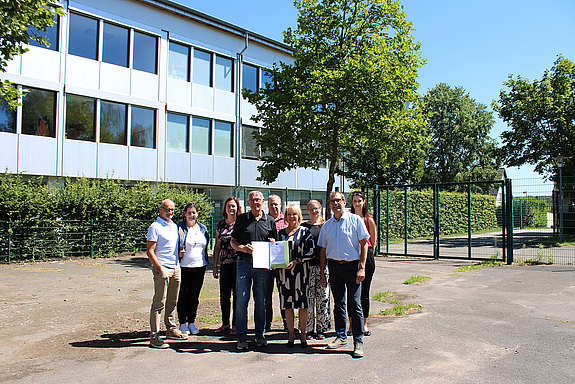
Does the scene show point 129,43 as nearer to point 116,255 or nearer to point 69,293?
point 116,255

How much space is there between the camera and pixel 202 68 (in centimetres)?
2339

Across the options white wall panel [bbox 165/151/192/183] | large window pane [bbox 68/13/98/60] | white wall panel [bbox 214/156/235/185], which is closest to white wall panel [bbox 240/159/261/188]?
white wall panel [bbox 214/156/235/185]

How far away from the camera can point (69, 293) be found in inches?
357

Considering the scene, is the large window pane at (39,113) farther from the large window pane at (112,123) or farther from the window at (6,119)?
the large window pane at (112,123)

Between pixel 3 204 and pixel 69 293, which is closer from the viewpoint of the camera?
pixel 69 293

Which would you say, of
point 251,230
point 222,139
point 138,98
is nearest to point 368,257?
point 251,230

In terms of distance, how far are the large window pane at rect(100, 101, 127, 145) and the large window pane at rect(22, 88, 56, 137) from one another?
2.00m

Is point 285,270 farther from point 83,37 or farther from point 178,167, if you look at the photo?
point 83,37

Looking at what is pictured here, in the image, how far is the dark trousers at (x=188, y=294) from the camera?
613 cm

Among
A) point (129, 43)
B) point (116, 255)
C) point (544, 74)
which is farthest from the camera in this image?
point (544, 74)

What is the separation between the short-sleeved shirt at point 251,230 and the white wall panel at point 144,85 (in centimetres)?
1712

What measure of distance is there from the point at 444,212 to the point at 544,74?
8.98 meters

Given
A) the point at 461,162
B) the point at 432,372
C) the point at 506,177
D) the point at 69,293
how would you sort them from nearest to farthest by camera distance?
the point at 432,372, the point at 69,293, the point at 506,177, the point at 461,162

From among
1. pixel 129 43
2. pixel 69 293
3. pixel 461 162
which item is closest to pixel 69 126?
pixel 129 43
